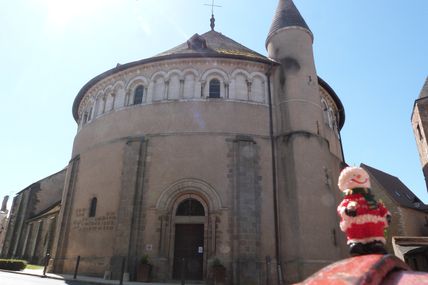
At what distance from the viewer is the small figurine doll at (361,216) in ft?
10.0

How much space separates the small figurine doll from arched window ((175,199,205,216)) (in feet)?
40.2

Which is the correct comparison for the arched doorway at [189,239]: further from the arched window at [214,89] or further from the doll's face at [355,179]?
the doll's face at [355,179]

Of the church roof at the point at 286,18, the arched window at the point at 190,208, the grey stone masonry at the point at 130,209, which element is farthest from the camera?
the church roof at the point at 286,18

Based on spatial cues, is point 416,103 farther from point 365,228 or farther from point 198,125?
point 365,228

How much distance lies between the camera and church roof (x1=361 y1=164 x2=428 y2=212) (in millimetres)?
27587

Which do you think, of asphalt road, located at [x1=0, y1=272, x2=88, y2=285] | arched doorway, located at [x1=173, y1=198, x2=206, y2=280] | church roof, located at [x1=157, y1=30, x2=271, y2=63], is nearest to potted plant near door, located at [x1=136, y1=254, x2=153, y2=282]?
arched doorway, located at [x1=173, y1=198, x2=206, y2=280]

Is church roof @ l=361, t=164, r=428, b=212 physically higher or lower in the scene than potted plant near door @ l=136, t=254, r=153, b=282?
higher

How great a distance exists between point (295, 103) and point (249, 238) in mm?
7559

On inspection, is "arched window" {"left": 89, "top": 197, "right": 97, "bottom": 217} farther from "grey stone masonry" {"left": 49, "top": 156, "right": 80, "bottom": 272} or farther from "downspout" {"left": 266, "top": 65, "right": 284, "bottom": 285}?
"downspout" {"left": 266, "top": 65, "right": 284, "bottom": 285}

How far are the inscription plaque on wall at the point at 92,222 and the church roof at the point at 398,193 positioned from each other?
73.5 feet

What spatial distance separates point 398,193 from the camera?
30188mm

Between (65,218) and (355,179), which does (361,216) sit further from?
(65,218)

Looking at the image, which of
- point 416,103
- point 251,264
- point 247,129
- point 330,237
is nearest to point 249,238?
point 251,264

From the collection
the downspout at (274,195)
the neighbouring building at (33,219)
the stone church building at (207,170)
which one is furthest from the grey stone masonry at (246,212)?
the neighbouring building at (33,219)
